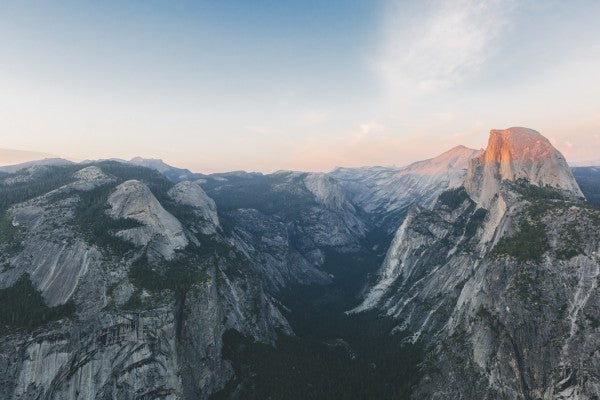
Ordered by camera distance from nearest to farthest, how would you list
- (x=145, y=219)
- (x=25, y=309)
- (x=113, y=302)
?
(x=25, y=309) → (x=113, y=302) → (x=145, y=219)

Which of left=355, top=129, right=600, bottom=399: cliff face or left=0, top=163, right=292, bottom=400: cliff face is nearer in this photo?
left=0, top=163, right=292, bottom=400: cliff face

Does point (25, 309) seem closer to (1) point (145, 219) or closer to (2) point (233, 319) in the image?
(1) point (145, 219)

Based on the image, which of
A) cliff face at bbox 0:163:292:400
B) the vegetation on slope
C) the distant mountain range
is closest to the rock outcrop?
cliff face at bbox 0:163:292:400

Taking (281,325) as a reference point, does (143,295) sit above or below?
above

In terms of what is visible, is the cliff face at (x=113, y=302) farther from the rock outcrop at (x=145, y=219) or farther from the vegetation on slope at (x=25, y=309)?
the rock outcrop at (x=145, y=219)

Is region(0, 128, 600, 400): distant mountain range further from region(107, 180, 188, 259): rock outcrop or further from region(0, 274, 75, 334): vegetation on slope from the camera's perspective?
region(107, 180, 188, 259): rock outcrop

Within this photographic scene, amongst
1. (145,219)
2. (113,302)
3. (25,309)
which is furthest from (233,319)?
(25,309)

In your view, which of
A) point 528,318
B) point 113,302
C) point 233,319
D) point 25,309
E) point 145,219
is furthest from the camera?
point 145,219

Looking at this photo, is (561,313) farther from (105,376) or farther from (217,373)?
(105,376)

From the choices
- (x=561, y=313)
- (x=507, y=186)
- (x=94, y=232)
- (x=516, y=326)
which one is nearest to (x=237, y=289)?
(x=94, y=232)

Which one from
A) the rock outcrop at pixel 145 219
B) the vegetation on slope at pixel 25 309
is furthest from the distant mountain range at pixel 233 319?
the rock outcrop at pixel 145 219

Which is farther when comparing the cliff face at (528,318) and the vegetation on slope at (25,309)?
the cliff face at (528,318)
